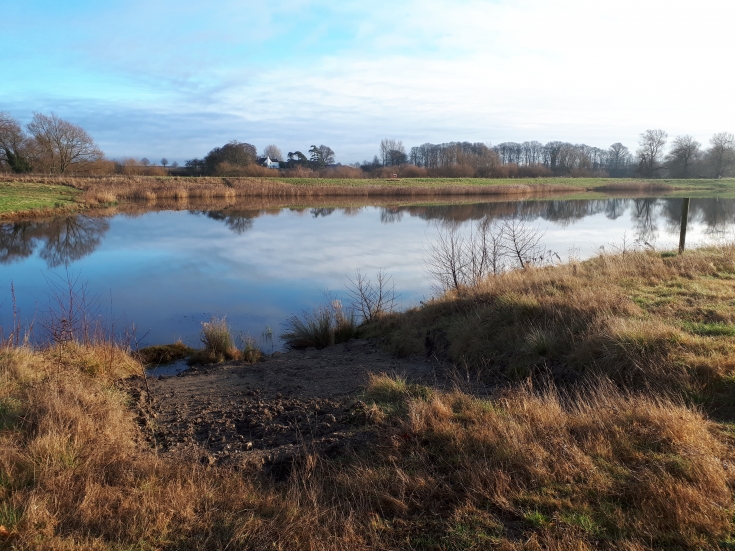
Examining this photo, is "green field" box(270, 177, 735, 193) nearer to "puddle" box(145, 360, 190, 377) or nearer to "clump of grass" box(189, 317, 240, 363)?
"clump of grass" box(189, 317, 240, 363)

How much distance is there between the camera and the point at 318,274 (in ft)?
49.9

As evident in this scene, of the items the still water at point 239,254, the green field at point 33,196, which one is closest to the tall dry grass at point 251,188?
the green field at point 33,196

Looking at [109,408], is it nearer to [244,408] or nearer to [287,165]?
[244,408]

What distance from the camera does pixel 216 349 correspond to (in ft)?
28.8

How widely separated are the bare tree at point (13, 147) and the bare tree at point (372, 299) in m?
45.2

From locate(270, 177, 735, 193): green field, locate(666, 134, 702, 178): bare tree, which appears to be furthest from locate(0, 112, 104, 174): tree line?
locate(666, 134, 702, 178): bare tree

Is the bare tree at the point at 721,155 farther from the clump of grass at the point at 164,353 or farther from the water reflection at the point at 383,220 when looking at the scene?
the clump of grass at the point at 164,353

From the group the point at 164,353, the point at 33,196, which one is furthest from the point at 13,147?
the point at 164,353

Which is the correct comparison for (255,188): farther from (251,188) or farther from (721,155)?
(721,155)

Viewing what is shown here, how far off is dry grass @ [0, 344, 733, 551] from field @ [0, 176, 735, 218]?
29.0 metres

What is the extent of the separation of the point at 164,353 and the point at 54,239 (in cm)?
1631

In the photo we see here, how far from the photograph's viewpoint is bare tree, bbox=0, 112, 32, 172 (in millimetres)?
45062

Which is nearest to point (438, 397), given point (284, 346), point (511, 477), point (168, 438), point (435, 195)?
point (511, 477)

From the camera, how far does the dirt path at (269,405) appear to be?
4527 millimetres
